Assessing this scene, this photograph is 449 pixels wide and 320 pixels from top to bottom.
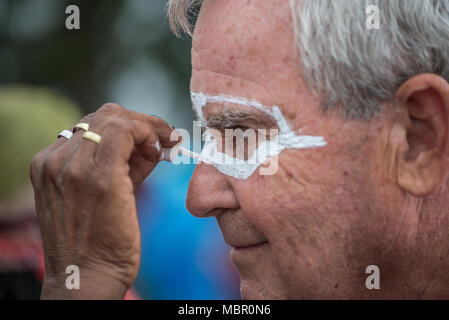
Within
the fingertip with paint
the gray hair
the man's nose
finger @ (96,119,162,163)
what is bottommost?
the man's nose

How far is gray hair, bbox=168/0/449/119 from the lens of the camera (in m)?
2.15

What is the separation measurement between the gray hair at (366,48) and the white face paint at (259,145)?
17 cm

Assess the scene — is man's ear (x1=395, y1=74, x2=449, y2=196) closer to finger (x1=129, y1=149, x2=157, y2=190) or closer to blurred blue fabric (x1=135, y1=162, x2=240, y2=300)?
finger (x1=129, y1=149, x2=157, y2=190)

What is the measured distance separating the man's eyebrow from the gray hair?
233 millimetres

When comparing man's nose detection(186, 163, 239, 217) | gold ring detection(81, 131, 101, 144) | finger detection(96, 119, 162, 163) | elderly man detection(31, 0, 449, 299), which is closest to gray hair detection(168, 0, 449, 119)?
elderly man detection(31, 0, 449, 299)

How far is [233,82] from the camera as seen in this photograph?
234 cm

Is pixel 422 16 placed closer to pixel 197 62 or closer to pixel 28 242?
pixel 197 62

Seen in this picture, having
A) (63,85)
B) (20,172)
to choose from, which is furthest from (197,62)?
(63,85)

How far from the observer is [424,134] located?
2.19 m

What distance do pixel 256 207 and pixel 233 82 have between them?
526 millimetres

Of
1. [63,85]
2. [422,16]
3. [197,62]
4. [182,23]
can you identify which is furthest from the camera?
[63,85]

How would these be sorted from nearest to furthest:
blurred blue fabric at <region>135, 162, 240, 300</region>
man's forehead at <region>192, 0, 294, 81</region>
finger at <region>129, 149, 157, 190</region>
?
man's forehead at <region>192, 0, 294, 81</region> → finger at <region>129, 149, 157, 190</region> → blurred blue fabric at <region>135, 162, 240, 300</region>

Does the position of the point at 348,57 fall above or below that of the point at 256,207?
above

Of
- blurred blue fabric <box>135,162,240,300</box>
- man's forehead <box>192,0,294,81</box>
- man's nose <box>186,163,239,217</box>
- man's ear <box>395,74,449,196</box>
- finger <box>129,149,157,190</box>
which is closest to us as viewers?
man's ear <box>395,74,449,196</box>
